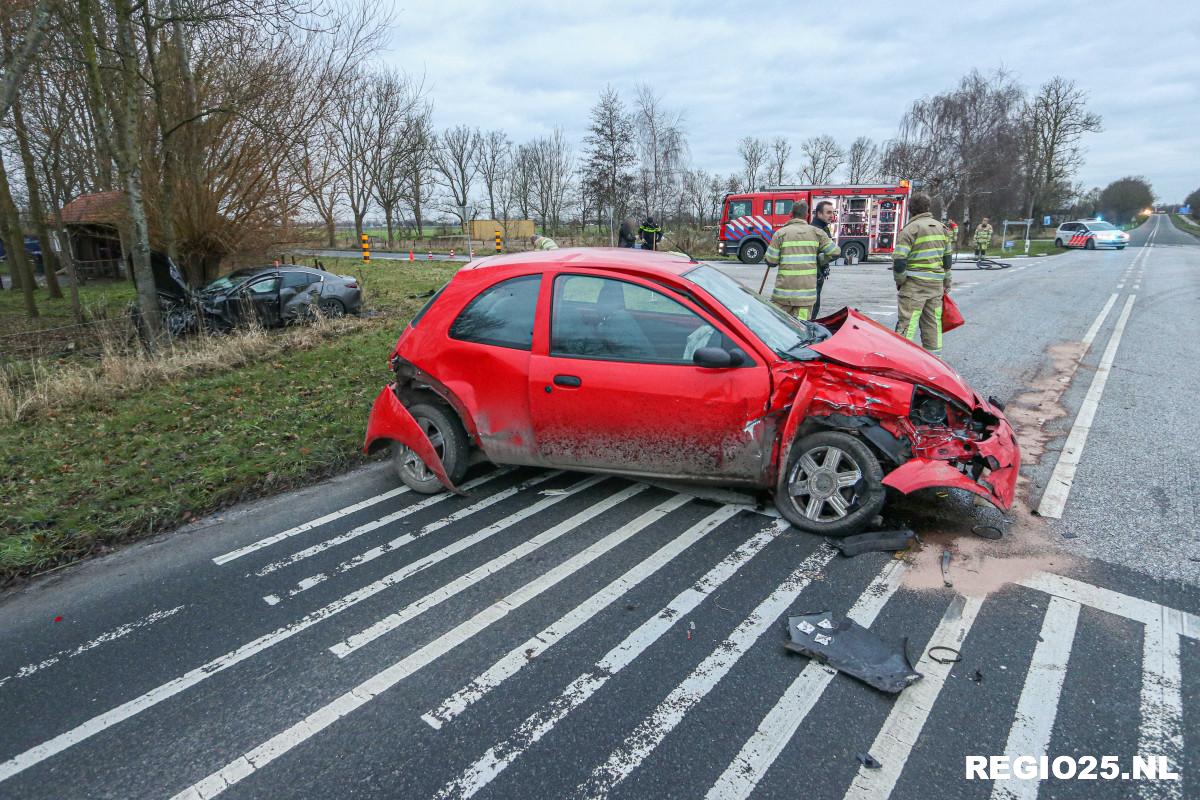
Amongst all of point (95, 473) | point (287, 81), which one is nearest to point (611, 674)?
point (95, 473)

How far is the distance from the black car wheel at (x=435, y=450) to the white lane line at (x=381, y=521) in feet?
0.43

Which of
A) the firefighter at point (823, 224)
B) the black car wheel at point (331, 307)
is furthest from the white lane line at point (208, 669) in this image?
the black car wheel at point (331, 307)

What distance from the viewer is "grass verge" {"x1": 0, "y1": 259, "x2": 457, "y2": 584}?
13.8 ft

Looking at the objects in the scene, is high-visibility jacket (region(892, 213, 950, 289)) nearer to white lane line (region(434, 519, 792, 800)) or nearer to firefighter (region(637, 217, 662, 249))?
white lane line (region(434, 519, 792, 800))

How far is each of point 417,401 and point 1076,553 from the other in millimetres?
4147

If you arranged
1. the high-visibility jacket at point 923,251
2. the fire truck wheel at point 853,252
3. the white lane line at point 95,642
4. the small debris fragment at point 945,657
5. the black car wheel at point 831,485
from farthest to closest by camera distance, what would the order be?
the fire truck wheel at point 853,252, the high-visibility jacket at point 923,251, the black car wheel at point 831,485, the white lane line at point 95,642, the small debris fragment at point 945,657

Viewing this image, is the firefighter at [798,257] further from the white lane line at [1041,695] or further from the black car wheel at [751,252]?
the black car wheel at [751,252]

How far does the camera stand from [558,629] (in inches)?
117

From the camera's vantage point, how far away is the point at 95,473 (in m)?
4.98

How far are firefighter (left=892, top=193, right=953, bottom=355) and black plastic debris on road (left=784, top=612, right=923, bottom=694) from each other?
5.10 meters

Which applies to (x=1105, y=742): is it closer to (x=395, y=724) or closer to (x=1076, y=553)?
(x=1076, y=553)

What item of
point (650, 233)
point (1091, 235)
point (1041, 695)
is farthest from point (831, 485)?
point (1091, 235)

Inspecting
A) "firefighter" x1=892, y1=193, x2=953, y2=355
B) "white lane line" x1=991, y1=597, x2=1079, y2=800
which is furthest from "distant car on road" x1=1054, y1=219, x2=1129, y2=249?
"white lane line" x1=991, y1=597, x2=1079, y2=800

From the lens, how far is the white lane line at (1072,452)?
13.1 feet
